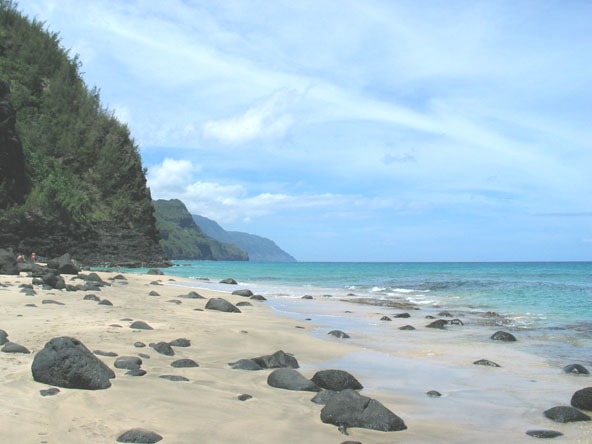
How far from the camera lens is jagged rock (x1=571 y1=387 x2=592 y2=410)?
5.04 metres

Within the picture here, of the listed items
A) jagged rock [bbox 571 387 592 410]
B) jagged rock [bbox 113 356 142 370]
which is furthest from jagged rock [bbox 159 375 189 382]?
jagged rock [bbox 571 387 592 410]

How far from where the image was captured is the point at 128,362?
550 cm

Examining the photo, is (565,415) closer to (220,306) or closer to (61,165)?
(220,306)

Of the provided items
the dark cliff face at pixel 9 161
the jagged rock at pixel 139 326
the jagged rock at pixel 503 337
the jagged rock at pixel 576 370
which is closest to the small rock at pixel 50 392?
the jagged rock at pixel 139 326

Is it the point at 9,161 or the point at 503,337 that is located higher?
the point at 9,161

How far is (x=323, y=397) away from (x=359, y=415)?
0.75 metres

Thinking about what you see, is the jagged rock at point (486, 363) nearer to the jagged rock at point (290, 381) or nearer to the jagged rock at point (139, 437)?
the jagged rock at point (290, 381)

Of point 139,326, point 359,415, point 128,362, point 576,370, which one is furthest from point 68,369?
point 576,370

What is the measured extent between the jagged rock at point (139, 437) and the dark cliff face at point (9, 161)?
3788 centimetres

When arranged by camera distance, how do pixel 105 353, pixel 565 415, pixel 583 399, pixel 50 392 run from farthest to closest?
pixel 105 353 < pixel 583 399 < pixel 565 415 < pixel 50 392

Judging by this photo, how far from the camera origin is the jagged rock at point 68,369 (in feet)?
14.4

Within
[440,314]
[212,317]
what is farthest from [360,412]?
[440,314]

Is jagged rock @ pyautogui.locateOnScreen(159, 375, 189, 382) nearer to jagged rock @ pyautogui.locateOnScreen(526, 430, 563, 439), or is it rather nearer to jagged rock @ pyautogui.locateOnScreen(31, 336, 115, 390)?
jagged rock @ pyautogui.locateOnScreen(31, 336, 115, 390)

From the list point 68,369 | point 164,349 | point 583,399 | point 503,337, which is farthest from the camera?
point 503,337
